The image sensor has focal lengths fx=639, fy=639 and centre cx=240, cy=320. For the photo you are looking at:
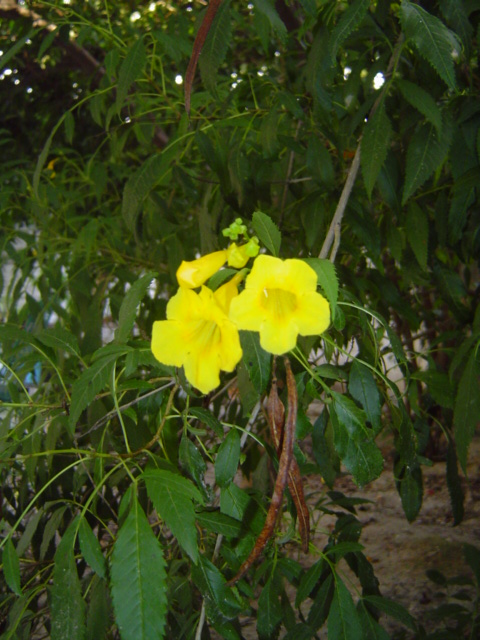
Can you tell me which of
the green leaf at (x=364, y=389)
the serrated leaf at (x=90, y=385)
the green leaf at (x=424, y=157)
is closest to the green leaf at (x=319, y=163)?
the green leaf at (x=424, y=157)

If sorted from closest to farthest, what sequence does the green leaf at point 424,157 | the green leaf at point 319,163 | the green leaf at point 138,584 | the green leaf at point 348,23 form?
the green leaf at point 138,584
the green leaf at point 348,23
the green leaf at point 424,157
the green leaf at point 319,163

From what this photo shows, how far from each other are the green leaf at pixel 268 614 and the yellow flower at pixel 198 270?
1.19ft

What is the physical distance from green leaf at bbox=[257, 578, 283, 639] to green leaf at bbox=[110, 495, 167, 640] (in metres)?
0.26

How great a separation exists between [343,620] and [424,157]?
0.57 m

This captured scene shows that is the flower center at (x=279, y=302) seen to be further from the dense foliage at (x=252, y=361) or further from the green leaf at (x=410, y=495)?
the green leaf at (x=410, y=495)

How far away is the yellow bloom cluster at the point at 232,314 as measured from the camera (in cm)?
52

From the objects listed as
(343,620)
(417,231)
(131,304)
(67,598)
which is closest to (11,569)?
(67,598)

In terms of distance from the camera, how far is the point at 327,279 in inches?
21.0

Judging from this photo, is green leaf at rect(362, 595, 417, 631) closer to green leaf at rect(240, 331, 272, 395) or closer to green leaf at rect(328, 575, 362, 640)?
green leaf at rect(328, 575, 362, 640)

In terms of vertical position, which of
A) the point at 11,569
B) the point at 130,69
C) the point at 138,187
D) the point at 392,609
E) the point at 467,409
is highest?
the point at 130,69

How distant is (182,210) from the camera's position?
1676mm

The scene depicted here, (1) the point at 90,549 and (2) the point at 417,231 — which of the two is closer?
(1) the point at 90,549

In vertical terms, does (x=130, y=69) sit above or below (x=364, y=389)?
above

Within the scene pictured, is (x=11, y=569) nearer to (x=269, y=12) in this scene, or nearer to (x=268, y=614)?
(x=268, y=614)
